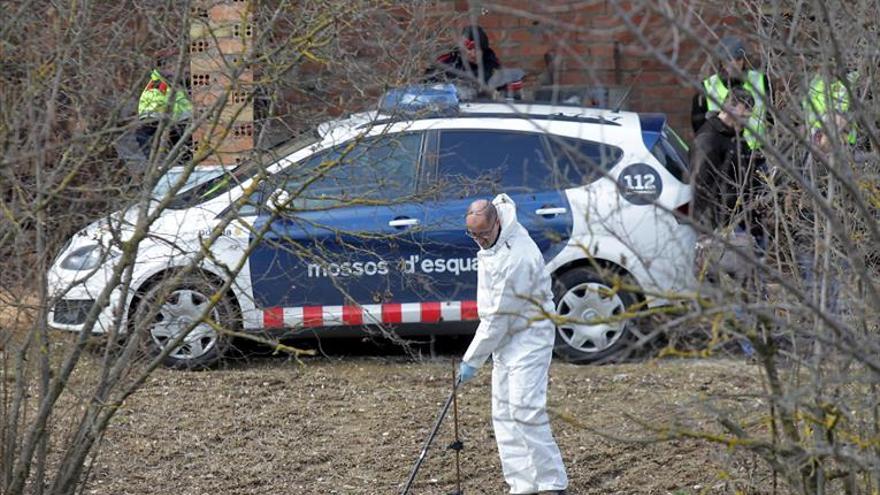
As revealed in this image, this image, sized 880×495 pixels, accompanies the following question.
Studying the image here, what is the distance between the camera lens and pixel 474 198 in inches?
385

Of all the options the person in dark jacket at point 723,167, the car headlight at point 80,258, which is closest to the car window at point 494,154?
the person in dark jacket at point 723,167

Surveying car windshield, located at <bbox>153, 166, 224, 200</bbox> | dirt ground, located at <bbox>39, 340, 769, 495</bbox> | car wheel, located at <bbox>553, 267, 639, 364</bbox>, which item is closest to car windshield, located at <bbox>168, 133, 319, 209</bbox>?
car windshield, located at <bbox>153, 166, 224, 200</bbox>

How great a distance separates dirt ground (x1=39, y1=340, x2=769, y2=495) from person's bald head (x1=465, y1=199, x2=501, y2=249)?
968 mm

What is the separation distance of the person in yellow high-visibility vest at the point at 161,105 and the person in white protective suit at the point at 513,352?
1755 millimetres

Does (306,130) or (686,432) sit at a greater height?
(306,130)

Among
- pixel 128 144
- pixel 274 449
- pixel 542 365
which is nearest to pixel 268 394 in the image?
pixel 274 449

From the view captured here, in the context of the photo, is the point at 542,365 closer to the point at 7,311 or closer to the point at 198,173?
the point at 198,173

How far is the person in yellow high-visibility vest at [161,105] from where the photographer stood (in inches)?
241

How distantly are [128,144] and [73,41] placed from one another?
2.67 ft

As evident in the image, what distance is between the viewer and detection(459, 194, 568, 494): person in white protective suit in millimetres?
7566

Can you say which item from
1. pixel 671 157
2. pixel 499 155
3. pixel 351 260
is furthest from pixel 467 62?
pixel 671 157

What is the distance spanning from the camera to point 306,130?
7.18 m

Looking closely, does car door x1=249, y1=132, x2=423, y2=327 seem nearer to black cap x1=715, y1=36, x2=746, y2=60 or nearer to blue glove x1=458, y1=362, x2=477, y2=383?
blue glove x1=458, y1=362, x2=477, y2=383

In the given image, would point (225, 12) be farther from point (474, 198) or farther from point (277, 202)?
point (474, 198)
